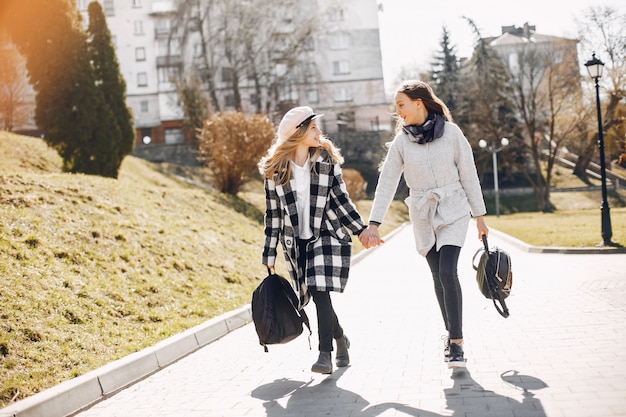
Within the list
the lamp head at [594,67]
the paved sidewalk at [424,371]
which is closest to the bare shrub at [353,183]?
the lamp head at [594,67]

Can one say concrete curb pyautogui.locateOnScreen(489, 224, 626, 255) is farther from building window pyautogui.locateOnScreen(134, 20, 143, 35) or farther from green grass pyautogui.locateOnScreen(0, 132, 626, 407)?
building window pyautogui.locateOnScreen(134, 20, 143, 35)

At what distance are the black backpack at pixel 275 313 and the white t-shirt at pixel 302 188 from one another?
0.46 m

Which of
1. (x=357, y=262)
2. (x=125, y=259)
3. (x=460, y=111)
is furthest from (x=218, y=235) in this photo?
(x=460, y=111)

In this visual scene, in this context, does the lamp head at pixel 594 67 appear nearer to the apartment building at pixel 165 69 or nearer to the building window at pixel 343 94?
the apartment building at pixel 165 69

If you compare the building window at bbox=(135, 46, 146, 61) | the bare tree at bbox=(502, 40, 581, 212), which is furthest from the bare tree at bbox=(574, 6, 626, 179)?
the building window at bbox=(135, 46, 146, 61)

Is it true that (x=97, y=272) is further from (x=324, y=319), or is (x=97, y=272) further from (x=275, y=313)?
(x=324, y=319)

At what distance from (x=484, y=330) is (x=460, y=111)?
2012 inches

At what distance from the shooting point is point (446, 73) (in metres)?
61.4

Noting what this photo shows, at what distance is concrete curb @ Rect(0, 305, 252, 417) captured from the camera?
16.5 feet

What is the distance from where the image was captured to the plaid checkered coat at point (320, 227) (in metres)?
Result: 5.56

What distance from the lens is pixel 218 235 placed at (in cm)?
1605

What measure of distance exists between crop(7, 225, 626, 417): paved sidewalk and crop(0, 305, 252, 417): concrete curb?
0.38 ft

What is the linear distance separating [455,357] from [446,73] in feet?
192

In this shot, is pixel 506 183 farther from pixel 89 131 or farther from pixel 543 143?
pixel 89 131
